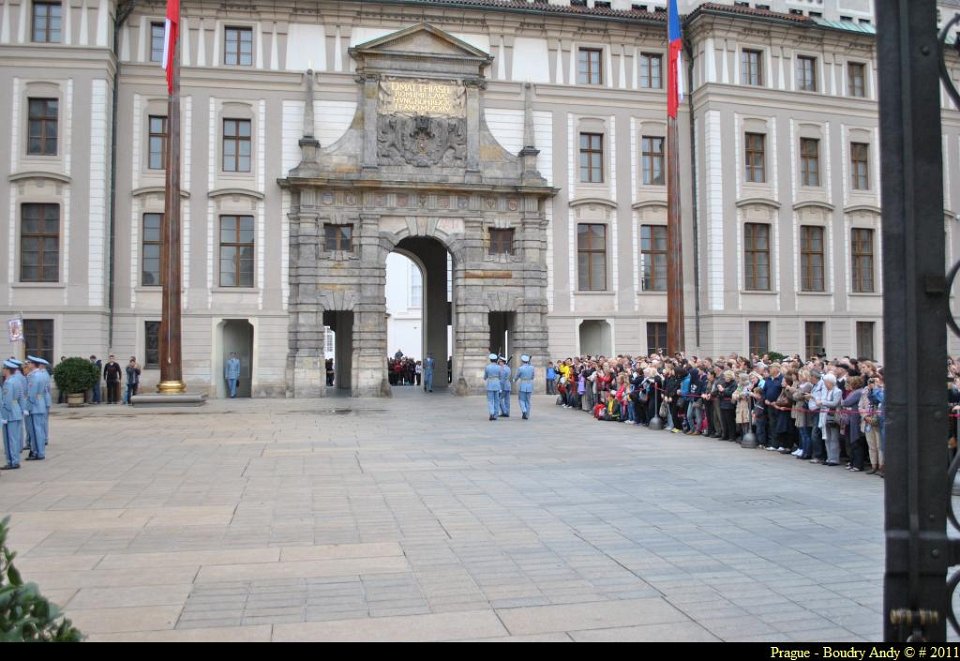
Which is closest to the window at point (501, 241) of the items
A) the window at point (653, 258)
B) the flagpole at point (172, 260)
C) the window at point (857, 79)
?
the window at point (653, 258)

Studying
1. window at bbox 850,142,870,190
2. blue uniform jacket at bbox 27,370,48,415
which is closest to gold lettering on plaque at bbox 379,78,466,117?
window at bbox 850,142,870,190

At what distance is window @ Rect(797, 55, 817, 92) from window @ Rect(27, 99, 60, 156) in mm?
32456

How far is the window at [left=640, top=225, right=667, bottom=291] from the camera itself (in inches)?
1503

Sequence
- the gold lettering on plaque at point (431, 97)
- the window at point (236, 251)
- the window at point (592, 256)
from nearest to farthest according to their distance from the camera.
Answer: the window at point (236, 251) → the gold lettering on plaque at point (431, 97) → the window at point (592, 256)

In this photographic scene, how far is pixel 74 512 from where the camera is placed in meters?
9.91

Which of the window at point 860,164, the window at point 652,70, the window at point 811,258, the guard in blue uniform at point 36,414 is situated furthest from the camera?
the window at point 860,164

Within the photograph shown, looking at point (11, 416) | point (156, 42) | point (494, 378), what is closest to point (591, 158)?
point (494, 378)

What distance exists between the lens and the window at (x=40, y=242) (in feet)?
107

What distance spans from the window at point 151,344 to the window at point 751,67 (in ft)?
91.5

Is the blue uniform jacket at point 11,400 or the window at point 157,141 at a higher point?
the window at point 157,141

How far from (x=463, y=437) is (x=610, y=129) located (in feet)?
76.8

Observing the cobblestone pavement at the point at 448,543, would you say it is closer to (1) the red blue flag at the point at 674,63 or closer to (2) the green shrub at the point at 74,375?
(1) the red blue flag at the point at 674,63

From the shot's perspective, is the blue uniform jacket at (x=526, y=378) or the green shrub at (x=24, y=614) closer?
the green shrub at (x=24, y=614)

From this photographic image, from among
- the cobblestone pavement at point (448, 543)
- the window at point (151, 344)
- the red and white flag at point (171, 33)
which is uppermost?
the red and white flag at point (171, 33)
